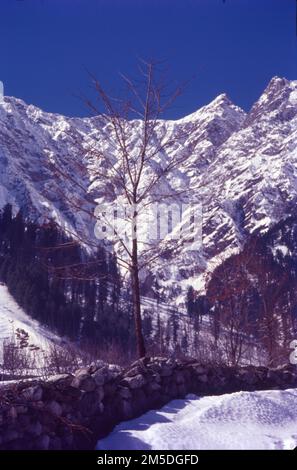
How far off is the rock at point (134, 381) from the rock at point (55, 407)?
144cm

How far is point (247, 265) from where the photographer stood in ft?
54.5

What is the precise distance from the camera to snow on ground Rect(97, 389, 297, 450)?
18.9ft

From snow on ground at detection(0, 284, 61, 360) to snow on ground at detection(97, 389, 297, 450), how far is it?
54144 millimetres

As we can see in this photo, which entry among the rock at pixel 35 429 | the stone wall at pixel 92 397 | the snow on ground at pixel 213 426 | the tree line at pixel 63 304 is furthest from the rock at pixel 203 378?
the tree line at pixel 63 304

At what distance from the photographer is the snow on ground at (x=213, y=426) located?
18.9 ft

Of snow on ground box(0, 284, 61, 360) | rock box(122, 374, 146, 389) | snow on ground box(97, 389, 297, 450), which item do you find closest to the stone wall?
rock box(122, 374, 146, 389)

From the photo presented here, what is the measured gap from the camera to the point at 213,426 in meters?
6.29

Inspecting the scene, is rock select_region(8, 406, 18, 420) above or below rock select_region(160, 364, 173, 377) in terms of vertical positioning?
below

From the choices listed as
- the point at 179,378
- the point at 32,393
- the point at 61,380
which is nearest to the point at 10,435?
the point at 32,393

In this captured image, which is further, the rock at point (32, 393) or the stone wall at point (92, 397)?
the rock at point (32, 393)

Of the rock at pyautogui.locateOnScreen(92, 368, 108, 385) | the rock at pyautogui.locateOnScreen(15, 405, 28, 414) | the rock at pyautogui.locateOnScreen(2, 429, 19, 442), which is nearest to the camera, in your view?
the rock at pyautogui.locateOnScreen(2, 429, 19, 442)

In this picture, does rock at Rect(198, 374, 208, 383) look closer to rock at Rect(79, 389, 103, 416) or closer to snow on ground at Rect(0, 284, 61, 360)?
rock at Rect(79, 389, 103, 416)

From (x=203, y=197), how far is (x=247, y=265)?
24.4ft

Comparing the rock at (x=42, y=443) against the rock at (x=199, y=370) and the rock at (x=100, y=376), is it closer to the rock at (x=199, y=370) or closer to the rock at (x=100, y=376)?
the rock at (x=100, y=376)
